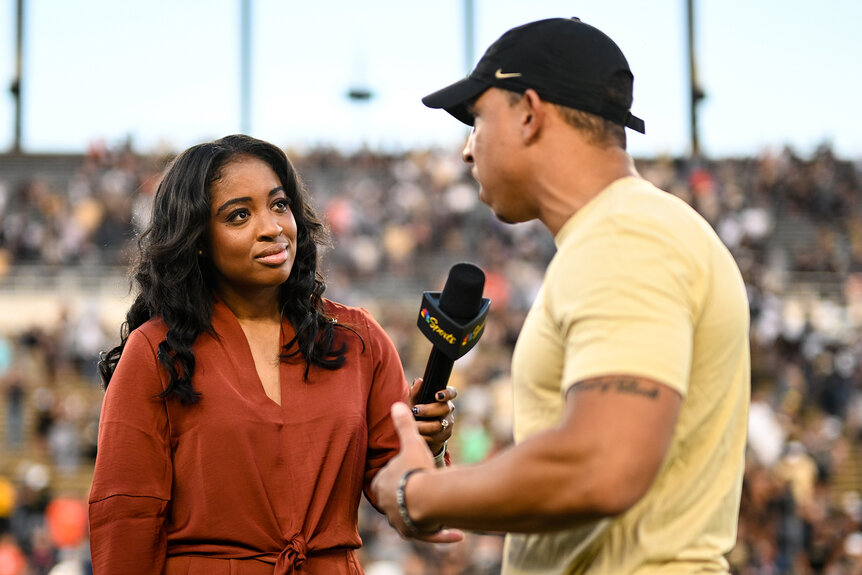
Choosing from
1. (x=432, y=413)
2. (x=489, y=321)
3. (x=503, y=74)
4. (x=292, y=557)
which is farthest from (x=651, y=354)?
(x=489, y=321)

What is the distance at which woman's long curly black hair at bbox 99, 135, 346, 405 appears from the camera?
2.63 metres

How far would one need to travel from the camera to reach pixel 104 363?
2.72 metres

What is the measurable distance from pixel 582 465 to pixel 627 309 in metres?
0.23

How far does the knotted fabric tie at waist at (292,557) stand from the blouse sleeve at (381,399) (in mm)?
225

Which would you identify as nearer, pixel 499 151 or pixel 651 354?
pixel 651 354

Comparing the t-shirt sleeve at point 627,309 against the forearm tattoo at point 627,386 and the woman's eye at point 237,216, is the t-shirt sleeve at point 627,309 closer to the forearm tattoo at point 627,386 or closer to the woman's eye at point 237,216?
the forearm tattoo at point 627,386

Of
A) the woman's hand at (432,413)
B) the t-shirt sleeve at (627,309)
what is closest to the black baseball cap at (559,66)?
the t-shirt sleeve at (627,309)

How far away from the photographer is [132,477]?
2402 millimetres

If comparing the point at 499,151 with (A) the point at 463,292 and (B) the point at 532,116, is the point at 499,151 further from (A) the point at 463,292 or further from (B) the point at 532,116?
(A) the point at 463,292

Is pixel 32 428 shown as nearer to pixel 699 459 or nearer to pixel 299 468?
pixel 299 468

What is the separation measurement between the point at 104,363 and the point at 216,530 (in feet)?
1.88

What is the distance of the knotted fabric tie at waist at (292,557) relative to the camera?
95.2 inches

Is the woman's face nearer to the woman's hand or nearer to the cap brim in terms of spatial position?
the woman's hand

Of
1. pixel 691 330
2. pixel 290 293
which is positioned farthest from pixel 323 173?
pixel 691 330
